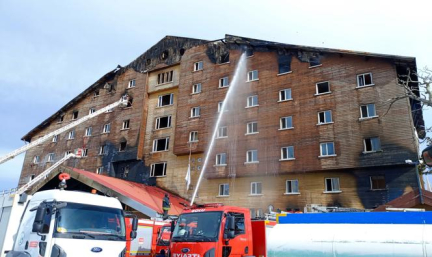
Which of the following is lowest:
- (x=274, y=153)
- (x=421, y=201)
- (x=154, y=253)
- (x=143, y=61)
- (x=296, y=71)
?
(x=154, y=253)

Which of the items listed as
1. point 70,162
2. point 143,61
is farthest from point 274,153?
point 70,162

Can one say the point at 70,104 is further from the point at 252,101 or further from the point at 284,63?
the point at 284,63

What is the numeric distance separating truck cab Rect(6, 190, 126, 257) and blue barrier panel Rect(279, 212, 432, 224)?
5836 millimetres

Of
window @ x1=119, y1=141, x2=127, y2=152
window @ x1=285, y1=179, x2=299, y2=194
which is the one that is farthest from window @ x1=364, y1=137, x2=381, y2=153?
window @ x1=119, y1=141, x2=127, y2=152

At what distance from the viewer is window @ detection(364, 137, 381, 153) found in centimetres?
2329

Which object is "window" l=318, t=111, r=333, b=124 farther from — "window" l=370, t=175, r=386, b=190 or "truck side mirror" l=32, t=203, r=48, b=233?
"truck side mirror" l=32, t=203, r=48, b=233

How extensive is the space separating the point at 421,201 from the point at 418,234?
11.4m

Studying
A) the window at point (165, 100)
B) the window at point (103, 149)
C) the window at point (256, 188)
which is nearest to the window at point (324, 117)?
the window at point (256, 188)

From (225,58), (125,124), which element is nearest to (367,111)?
(225,58)

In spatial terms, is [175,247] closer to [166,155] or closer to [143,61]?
[166,155]

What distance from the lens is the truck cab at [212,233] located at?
955 centimetres

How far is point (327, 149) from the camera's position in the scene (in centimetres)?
2506

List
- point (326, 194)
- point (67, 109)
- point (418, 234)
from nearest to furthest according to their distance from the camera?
1. point (418, 234)
2. point (326, 194)
3. point (67, 109)

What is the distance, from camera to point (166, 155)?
3391cm
